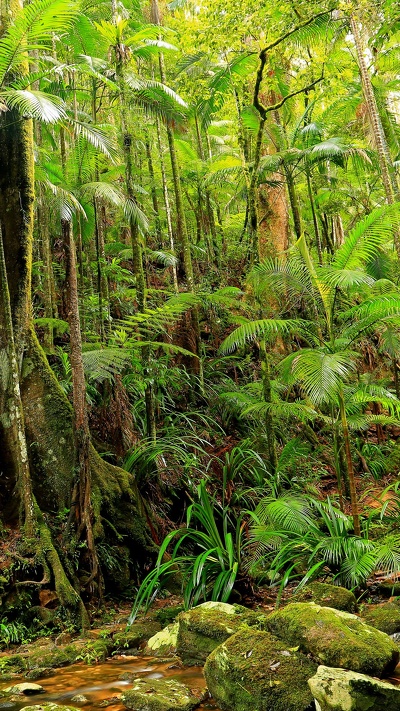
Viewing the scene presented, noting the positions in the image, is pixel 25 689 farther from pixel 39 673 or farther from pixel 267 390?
pixel 267 390

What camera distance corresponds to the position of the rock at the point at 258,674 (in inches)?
112

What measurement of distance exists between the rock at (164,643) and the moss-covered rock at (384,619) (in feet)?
4.55

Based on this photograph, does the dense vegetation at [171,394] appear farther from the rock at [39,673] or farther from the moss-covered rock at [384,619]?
the rock at [39,673]

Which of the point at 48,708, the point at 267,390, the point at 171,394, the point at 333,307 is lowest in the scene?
the point at 48,708

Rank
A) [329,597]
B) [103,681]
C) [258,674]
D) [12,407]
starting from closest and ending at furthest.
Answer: [258,674] < [103,681] < [329,597] < [12,407]

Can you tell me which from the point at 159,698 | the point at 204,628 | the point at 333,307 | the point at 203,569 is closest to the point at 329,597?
the point at 204,628

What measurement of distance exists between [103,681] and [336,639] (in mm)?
1491

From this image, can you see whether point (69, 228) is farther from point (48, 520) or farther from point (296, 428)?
point (296, 428)

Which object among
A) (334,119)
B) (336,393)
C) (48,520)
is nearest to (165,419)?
(48,520)

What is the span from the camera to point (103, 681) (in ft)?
11.4

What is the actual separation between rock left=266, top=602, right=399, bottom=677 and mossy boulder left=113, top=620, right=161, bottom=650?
122cm

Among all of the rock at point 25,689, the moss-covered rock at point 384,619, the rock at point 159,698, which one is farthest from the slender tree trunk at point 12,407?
the moss-covered rock at point 384,619

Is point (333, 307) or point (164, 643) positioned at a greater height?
point (333, 307)

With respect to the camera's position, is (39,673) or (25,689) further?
(39,673)
